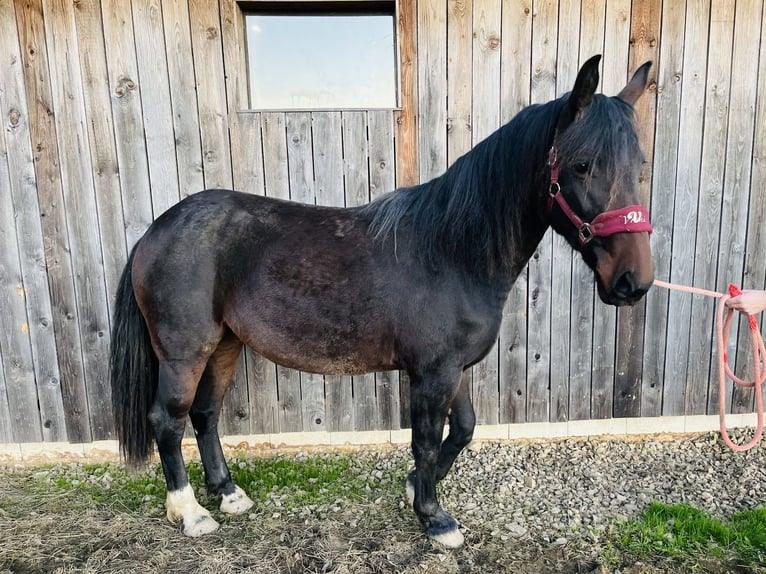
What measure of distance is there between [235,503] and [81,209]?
1.97 m

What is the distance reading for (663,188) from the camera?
291 centimetres

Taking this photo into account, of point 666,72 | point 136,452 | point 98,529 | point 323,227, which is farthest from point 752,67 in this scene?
point 98,529

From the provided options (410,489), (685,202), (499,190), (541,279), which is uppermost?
(499,190)

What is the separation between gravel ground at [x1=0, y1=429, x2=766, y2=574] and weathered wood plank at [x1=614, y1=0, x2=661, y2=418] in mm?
332

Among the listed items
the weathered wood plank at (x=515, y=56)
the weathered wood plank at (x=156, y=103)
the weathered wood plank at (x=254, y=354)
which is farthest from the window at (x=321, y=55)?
the weathered wood plank at (x=515, y=56)

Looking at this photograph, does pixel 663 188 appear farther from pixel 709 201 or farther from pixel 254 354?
pixel 254 354

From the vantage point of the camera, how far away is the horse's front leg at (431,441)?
2006 millimetres

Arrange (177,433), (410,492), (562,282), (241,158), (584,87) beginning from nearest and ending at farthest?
(584,87) → (177,433) → (410,492) → (241,158) → (562,282)

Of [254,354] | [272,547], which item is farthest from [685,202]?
[272,547]

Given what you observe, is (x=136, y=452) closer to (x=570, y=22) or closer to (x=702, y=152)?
(x=570, y=22)

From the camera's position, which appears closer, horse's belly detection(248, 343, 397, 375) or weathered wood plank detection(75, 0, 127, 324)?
horse's belly detection(248, 343, 397, 375)

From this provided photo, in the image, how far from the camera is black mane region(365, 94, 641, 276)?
155 cm

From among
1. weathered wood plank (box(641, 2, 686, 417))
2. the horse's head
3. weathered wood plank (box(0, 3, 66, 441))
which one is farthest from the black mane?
weathered wood plank (box(0, 3, 66, 441))

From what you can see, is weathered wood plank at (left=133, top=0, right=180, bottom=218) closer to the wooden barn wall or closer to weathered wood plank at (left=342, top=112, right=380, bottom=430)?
the wooden barn wall
